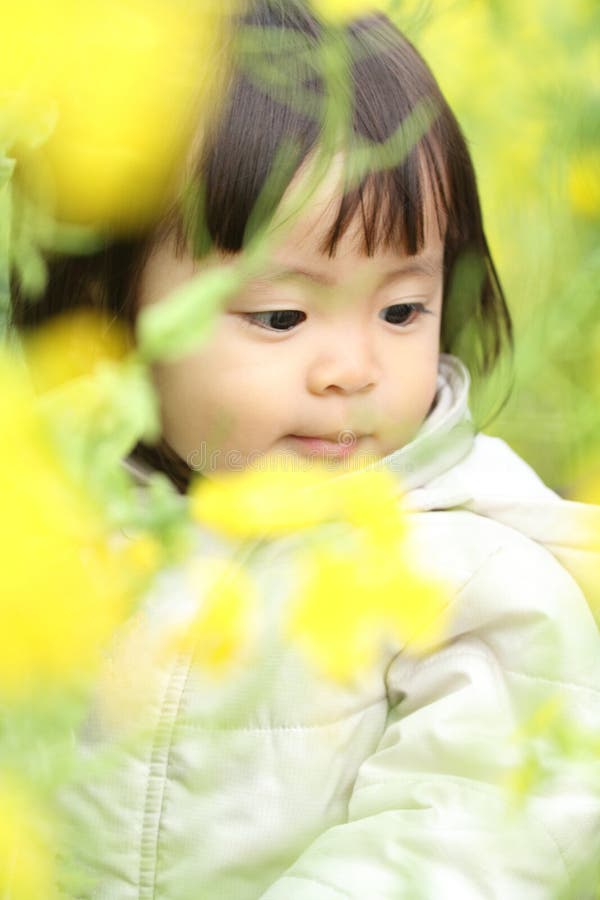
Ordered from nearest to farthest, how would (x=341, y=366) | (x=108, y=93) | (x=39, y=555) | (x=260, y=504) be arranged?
(x=39, y=555) → (x=260, y=504) → (x=108, y=93) → (x=341, y=366)

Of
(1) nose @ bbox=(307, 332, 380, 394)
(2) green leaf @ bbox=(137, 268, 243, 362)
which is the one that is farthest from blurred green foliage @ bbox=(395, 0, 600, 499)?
(2) green leaf @ bbox=(137, 268, 243, 362)

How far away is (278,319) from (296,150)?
0.37 feet

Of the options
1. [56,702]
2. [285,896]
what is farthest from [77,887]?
[56,702]

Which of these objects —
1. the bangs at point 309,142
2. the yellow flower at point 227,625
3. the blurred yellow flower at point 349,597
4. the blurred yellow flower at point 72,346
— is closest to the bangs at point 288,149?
the bangs at point 309,142

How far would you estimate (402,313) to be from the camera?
2.99 ft

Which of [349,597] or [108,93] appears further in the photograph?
[108,93]

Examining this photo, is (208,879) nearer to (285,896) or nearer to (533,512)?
(285,896)

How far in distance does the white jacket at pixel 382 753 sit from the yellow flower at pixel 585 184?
0.67ft

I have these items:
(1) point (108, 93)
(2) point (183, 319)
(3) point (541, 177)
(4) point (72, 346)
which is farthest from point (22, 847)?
(3) point (541, 177)

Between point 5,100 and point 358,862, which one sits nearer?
point 5,100

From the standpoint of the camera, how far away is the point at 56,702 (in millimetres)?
462

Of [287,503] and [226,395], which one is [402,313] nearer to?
[226,395]

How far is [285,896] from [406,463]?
12.0 inches

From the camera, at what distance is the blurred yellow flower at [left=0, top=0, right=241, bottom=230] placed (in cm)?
56
